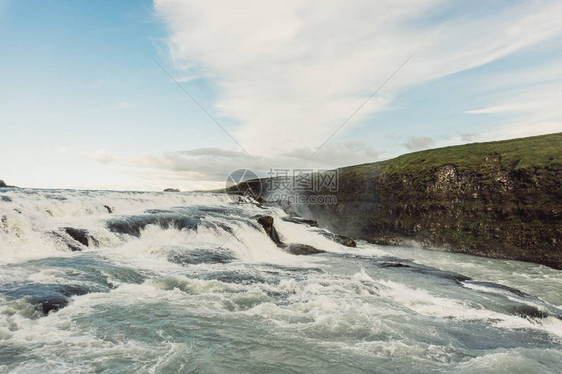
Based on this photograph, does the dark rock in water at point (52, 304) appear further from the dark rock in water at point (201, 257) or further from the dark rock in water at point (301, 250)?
the dark rock in water at point (301, 250)

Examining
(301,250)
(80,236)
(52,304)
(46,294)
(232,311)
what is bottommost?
(301,250)

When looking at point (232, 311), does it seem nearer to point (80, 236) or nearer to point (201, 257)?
point (201, 257)

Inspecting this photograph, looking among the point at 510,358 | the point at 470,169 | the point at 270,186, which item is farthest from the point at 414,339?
the point at 270,186

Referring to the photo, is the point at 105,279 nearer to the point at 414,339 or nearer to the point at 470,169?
the point at 414,339

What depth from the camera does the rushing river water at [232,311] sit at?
717cm

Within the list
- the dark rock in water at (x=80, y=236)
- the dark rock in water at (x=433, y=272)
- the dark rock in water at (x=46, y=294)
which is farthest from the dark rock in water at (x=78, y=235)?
the dark rock in water at (x=433, y=272)

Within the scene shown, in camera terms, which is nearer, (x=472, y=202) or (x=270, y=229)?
(x=270, y=229)

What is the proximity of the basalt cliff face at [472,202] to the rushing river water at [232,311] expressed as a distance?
9536 mm

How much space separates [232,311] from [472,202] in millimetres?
33285

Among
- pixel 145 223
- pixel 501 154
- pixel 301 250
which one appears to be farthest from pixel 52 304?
pixel 501 154

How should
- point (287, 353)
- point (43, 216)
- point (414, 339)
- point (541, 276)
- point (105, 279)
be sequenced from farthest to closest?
point (541, 276)
point (43, 216)
point (105, 279)
point (414, 339)
point (287, 353)

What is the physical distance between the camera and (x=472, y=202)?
3419cm

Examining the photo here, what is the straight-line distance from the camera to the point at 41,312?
8.83 metres

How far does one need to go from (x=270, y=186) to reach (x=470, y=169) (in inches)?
2274
